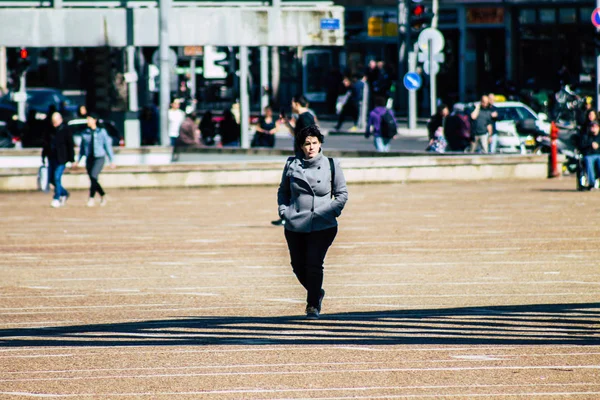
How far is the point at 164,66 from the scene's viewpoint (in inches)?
1175

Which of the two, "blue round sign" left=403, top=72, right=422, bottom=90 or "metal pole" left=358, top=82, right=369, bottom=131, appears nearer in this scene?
"blue round sign" left=403, top=72, right=422, bottom=90

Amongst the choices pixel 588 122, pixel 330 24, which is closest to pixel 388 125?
pixel 330 24

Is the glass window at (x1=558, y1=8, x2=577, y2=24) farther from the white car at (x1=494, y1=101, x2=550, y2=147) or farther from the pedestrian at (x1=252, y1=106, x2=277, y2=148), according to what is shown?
the pedestrian at (x1=252, y1=106, x2=277, y2=148)

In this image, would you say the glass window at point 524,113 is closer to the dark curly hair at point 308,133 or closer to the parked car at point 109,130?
the parked car at point 109,130

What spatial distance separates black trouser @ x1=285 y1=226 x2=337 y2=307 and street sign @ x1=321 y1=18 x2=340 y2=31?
67.6ft

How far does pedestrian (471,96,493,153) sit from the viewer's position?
2984 centimetres

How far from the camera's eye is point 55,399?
293 inches

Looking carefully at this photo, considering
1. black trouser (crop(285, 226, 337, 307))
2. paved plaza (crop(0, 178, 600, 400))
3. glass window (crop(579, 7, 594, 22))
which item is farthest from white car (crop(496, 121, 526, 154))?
black trouser (crop(285, 226, 337, 307))

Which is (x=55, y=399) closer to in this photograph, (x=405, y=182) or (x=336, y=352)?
(x=336, y=352)

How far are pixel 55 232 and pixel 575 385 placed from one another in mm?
12293

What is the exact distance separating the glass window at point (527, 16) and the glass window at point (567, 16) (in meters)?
1.09

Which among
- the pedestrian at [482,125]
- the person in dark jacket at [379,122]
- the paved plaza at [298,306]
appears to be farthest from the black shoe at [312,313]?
the pedestrian at [482,125]

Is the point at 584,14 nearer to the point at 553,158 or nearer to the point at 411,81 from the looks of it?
the point at 411,81

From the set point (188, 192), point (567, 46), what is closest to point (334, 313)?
point (188, 192)
